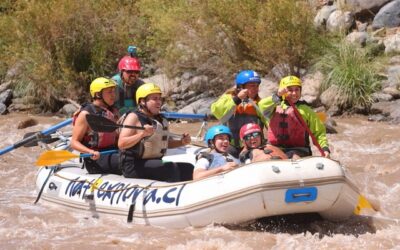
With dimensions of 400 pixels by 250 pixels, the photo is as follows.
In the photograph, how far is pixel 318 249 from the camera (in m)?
4.46

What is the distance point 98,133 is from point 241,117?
135 cm

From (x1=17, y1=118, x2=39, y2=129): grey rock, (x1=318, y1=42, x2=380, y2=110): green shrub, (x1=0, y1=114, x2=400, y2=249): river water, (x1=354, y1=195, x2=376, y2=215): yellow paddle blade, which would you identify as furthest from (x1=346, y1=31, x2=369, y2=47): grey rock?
(x1=354, y1=195, x2=376, y2=215): yellow paddle blade

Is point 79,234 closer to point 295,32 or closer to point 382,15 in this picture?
point 295,32

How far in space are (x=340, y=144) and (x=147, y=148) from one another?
4304 millimetres

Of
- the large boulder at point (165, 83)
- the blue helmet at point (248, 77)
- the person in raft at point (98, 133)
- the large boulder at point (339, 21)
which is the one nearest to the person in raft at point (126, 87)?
the person in raft at point (98, 133)

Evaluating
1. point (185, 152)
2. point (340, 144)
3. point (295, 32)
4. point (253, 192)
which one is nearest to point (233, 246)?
point (253, 192)

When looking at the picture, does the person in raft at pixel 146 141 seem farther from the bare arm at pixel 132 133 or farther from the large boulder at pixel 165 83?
Result: the large boulder at pixel 165 83

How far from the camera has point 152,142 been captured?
5.52m

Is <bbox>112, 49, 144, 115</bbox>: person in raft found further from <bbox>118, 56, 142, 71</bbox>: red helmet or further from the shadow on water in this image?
the shadow on water

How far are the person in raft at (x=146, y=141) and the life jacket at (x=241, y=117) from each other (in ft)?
2.13

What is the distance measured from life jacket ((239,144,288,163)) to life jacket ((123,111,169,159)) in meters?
0.76

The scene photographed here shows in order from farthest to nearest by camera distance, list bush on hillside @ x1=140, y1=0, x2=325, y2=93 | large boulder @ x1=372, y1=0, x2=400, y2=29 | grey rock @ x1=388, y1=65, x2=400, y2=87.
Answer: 1. large boulder @ x1=372, y1=0, x2=400, y2=29
2. bush on hillside @ x1=140, y1=0, x2=325, y2=93
3. grey rock @ x1=388, y1=65, x2=400, y2=87

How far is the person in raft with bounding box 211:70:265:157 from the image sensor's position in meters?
5.69

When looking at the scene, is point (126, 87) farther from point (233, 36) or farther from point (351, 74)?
point (233, 36)
